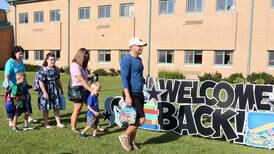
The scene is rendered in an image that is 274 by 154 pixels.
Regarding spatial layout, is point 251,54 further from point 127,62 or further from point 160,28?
point 127,62

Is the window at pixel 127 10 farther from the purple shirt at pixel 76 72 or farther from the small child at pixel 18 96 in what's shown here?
the purple shirt at pixel 76 72

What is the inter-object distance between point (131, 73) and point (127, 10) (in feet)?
89.4

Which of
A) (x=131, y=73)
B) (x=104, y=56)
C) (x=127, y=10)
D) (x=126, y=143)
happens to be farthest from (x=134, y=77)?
(x=104, y=56)

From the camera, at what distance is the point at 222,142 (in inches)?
279

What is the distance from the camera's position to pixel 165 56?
1193 inches

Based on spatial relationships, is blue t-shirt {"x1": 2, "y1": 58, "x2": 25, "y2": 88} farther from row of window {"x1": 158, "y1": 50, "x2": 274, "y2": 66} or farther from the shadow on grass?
row of window {"x1": 158, "y1": 50, "x2": 274, "y2": 66}

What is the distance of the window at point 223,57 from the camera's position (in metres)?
27.0

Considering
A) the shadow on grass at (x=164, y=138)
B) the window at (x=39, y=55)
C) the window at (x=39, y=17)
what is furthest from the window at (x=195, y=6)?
the shadow on grass at (x=164, y=138)

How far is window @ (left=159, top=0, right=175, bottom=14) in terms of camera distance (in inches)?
1169

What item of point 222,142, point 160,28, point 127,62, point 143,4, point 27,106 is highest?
point 143,4

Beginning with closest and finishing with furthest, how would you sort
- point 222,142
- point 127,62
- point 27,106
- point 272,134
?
point 127,62 → point 272,134 → point 222,142 → point 27,106

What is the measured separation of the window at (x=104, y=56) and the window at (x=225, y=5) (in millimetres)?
11931

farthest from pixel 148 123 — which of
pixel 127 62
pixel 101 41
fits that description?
pixel 101 41

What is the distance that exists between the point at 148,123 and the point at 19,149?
2959mm
